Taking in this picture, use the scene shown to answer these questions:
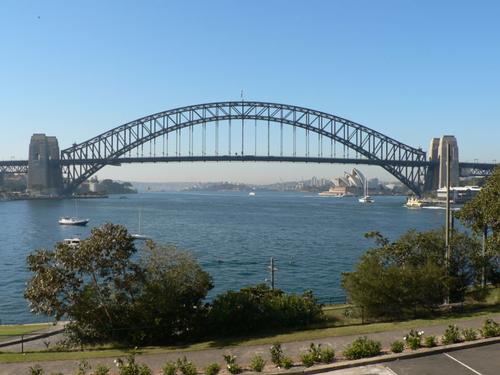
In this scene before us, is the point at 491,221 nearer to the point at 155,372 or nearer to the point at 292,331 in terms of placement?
the point at 292,331

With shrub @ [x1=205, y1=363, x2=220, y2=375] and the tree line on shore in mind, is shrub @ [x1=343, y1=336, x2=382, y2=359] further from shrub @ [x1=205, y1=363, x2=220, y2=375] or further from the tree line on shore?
the tree line on shore

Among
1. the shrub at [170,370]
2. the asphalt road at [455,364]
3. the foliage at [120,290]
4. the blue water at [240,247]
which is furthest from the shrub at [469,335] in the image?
the blue water at [240,247]

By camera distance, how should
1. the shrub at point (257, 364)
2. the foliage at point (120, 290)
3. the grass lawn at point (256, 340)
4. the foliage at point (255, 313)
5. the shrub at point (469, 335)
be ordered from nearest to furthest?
the shrub at point (257, 364)
the shrub at point (469, 335)
the grass lawn at point (256, 340)
the foliage at point (120, 290)
the foliage at point (255, 313)

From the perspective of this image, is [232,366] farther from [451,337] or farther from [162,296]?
[162,296]

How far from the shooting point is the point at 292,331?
14633 mm

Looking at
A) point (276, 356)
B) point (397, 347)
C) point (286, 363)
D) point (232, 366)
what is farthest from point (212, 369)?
point (397, 347)

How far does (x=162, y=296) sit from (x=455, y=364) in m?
7.67

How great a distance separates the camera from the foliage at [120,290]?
14922 mm

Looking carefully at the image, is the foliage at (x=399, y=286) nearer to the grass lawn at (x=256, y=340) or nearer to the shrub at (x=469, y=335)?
the grass lawn at (x=256, y=340)

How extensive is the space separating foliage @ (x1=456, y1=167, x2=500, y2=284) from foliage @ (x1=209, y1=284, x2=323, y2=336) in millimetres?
7179

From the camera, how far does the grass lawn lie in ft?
42.6

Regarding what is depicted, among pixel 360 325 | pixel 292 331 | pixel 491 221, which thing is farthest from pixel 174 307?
pixel 491 221

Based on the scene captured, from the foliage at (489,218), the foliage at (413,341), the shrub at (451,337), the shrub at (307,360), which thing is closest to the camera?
the shrub at (307,360)

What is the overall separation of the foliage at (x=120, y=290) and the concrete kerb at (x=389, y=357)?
5427mm
